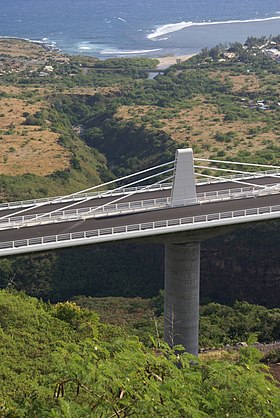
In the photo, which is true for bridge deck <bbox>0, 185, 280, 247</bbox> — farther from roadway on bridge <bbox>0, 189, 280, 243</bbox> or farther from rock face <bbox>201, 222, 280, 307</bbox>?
rock face <bbox>201, 222, 280, 307</bbox>

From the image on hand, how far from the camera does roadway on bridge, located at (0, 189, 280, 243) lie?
3031 cm

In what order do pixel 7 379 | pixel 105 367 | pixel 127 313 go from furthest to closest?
1. pixel 127 313
2. pixel 7 379
3. pixel 105 367

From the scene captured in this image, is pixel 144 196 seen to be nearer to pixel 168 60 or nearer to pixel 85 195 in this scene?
pixel 85 195

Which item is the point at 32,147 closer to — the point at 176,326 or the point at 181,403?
the point at 176,326

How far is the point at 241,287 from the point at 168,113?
150ft

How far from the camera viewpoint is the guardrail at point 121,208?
3150 cm

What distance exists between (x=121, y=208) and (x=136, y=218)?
4.66ft

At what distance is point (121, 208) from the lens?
109 feet

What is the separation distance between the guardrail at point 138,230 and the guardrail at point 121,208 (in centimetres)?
233

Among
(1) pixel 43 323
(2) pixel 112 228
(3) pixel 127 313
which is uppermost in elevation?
(2) pixel 112 228

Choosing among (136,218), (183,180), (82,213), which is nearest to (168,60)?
(183,180)

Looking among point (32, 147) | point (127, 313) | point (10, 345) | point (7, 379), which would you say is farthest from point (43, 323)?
point (32, 147)

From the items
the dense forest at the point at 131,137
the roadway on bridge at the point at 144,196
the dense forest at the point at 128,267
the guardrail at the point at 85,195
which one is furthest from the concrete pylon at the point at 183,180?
the dense forest at the point at 131,137

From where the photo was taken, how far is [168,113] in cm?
9500
